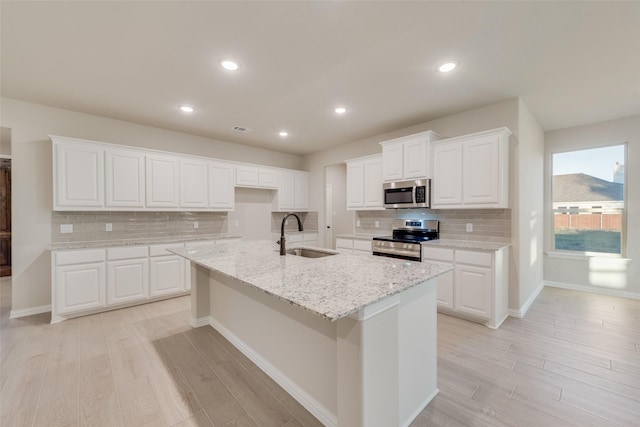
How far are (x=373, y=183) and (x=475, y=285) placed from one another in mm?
2182

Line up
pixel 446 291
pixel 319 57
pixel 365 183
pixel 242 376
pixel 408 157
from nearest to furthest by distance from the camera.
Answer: pixel 242 376, pixel 319 57, pixel 446 291, pixel 408 157, pixel 365 183

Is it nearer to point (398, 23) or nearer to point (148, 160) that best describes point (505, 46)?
point (398, 23)

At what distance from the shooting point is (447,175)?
139 inches

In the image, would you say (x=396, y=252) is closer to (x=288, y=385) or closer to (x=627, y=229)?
(x=288, y=385)

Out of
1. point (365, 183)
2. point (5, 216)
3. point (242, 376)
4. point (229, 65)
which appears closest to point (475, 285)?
point (365, 183)

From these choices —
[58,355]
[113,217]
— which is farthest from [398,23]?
[113,217]

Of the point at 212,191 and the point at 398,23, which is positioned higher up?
the point at 398,23

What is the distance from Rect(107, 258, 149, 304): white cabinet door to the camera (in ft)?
11.5

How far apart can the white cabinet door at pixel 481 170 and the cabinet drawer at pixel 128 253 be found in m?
4.50

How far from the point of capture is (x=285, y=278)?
160cm

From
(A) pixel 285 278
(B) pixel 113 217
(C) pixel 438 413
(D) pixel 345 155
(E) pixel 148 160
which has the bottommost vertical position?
(C) pixel 438 413

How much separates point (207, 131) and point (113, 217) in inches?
77.8

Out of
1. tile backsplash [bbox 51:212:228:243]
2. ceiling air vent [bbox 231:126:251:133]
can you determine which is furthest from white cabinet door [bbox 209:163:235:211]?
ceiling air vent [bbox 231:126:251:133]

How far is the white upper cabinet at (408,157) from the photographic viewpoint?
12.1 ft
